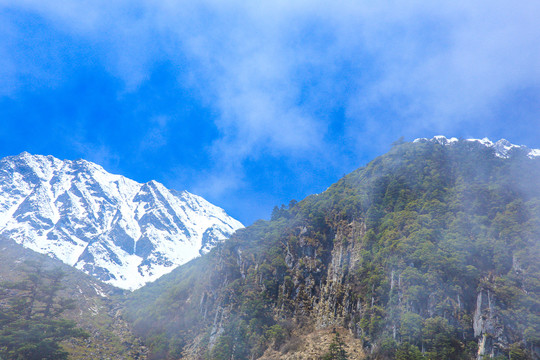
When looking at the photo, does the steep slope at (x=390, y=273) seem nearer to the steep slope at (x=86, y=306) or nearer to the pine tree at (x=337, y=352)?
the pine tree at (x=337, y=352)

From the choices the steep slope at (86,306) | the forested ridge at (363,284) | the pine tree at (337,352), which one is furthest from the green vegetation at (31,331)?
the pine tree at (337,352)

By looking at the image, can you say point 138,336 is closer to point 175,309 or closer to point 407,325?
point 175,309

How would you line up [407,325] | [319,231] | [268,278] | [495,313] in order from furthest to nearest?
[319,231] → [268,278] → [407,325] → [495,313]

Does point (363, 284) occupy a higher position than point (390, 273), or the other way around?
point (390, 273)

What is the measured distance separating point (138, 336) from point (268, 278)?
5107 centimetres

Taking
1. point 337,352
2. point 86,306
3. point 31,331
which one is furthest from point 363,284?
point 86,306

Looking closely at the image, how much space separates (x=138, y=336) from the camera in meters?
95.8

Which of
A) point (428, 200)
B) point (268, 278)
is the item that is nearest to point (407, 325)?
point (428, 200)

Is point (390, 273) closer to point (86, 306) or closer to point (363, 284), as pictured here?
point (363, 284)

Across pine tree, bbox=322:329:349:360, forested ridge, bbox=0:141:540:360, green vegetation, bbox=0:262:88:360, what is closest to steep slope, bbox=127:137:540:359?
forested ridge, bbox=0:141:540:360

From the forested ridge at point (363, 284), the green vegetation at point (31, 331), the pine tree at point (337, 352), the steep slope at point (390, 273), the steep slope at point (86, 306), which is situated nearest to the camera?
the steep slope at point (390, 273)

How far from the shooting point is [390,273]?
57625mm

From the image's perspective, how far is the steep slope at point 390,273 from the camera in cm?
4484

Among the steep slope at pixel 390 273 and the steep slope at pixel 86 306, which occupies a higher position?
the steep slope at pixel 390 273
